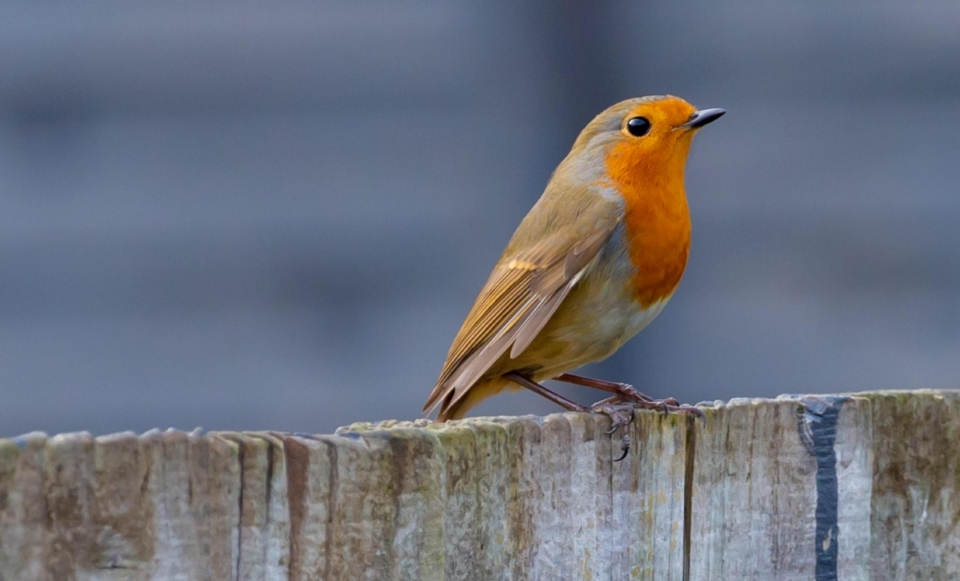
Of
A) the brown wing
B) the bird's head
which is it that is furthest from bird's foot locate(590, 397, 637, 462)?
the bird's head

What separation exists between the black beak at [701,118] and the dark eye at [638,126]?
0.12m

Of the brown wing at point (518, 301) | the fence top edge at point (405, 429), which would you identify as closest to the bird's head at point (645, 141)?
the brown wing at point (518, 301)

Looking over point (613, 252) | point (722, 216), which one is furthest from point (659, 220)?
point (722, 216)

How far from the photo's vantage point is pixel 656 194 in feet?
11.3

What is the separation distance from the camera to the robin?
3.23m

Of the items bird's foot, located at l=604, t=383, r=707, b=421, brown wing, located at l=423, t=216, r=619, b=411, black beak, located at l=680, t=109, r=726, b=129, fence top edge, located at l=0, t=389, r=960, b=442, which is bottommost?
fence top edge, located at l=0, t=389, r=960, b=442

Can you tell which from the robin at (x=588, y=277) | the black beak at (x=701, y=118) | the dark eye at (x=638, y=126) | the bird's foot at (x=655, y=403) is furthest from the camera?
the dark eye at (x=638, y=126)

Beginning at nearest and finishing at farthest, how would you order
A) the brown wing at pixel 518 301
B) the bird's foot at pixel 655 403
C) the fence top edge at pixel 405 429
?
the fence top edge at pixel 405 429 < the bird's foot at pixel 655 403 < the brown wing at pixel 518 301

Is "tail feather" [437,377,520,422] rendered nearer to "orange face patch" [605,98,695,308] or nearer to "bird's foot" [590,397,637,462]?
"orange face patch" [605,98,695,308]

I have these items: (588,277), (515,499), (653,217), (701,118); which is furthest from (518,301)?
(515,499)

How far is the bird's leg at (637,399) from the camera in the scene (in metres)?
2.17

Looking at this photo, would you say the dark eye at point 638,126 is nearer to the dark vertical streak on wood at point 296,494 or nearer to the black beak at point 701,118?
the black beak at point 701,118

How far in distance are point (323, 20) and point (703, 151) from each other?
1655 mm

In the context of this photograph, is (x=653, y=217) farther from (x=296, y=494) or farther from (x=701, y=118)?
(x=296, y=494)
